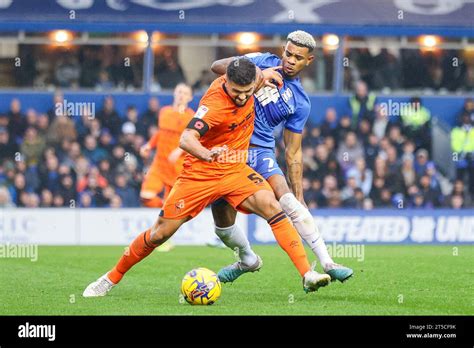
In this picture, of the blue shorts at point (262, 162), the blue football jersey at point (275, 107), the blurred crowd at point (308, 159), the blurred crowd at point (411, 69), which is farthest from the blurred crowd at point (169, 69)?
the blue shorts at point (262, 162)

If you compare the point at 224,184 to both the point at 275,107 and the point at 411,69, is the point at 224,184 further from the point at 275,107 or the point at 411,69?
→ the point at 411,69

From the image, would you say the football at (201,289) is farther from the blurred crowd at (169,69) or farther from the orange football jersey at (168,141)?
the blurred crowd at (169,69)

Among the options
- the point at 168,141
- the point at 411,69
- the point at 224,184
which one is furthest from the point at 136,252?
the point at 411,69

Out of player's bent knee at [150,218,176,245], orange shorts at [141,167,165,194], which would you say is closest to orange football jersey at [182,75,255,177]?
player's bent knee at [150,218,176,245]

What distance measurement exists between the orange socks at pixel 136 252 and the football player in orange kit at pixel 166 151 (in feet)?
23.1

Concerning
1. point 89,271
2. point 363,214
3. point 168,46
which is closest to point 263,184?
point 89,271

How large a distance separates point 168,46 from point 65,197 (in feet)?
16.3

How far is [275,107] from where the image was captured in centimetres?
1200

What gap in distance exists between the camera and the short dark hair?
10.5 metres

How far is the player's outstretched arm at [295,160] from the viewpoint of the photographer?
12.0m

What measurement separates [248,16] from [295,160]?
13980 mm
